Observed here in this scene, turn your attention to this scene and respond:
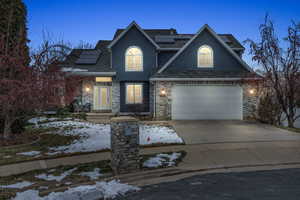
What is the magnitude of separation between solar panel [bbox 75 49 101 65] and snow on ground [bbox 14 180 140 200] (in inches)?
557

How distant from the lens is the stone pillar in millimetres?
5027

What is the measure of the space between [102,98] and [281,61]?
12964 millimetres

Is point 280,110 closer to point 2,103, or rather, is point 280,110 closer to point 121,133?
point 121,133

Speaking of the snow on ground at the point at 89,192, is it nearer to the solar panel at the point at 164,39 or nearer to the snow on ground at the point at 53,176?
the snow on ground at the point at 53,176

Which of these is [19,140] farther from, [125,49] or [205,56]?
[205,56]

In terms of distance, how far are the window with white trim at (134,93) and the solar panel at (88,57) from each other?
12.3ft

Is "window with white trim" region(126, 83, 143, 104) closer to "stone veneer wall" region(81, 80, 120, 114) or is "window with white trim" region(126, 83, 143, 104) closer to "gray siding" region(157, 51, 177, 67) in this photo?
"stone veneer wall" region(81, 80, 120, 114)

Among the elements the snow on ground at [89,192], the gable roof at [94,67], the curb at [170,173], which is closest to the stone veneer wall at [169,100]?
the gable roof at [94,67]

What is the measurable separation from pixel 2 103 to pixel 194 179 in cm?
740

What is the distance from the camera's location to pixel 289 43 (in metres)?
12.4

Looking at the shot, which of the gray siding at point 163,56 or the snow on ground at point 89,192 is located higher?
the gray siding at point 163,56

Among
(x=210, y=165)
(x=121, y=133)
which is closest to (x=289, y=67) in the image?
(x=210, y=165)

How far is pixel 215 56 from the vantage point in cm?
1490

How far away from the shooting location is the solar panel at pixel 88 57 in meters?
16.9
